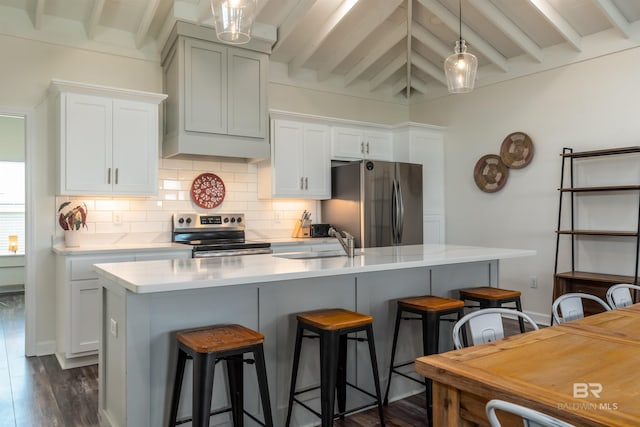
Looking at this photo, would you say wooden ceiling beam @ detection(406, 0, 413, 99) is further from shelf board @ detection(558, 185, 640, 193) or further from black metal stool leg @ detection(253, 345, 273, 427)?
black metal stool leg @ detection(253, 345, 273, 427)

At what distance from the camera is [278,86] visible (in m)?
5.36

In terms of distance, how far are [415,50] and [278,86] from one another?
1.66 m

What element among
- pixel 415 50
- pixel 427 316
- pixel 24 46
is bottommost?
pixel 427 316

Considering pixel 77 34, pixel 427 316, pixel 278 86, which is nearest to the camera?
pixel 427 316

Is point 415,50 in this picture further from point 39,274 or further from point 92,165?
point 39,274

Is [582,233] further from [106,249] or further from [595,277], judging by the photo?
[106,249]

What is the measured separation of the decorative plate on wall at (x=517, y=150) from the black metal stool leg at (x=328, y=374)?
12.0 feet

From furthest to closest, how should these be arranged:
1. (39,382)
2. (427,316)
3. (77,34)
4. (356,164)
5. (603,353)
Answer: (356,164), (77,34), (39,382), (427,316), (603,353)

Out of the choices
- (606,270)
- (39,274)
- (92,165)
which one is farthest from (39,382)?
(606,270)

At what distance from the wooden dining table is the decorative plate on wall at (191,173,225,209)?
3667 mm

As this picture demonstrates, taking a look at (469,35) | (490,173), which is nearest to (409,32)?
(469,35)

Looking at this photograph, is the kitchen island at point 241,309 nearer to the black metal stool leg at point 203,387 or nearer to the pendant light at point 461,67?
the black metal stool leg at point 203,387

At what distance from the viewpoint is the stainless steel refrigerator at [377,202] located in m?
4.96

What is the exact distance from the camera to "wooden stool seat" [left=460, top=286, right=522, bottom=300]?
10.2ft
